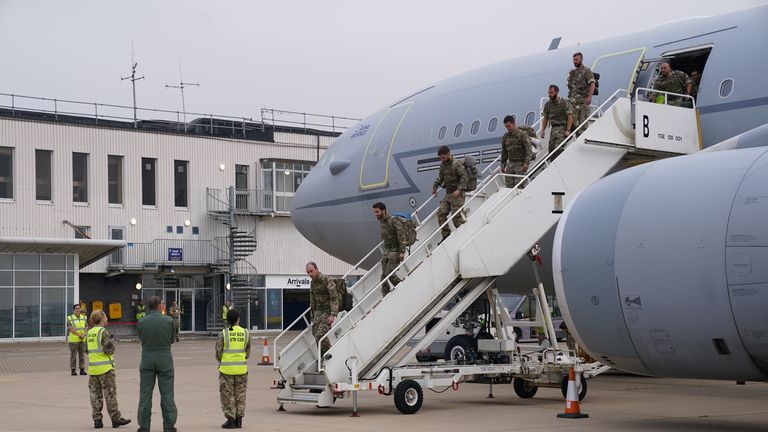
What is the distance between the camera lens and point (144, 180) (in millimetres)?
51938

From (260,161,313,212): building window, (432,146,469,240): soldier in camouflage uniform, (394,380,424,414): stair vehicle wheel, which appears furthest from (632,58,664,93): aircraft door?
(260,161,313,212): building window

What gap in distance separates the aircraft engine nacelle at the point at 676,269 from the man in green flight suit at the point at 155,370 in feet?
15.3

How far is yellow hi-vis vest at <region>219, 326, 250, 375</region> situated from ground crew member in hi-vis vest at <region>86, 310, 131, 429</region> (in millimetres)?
1572

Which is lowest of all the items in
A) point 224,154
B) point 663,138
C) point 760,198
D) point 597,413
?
point 597,413

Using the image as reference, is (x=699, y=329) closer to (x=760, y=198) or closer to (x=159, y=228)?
(x=760, y=198)

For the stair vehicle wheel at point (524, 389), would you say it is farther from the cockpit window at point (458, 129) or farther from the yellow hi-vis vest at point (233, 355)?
the yellow hi-vis vest at point (233, 355)

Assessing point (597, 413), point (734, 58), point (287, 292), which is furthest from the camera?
point (287, 292)

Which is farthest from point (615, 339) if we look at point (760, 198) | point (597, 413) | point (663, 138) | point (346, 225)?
point (346, 225)

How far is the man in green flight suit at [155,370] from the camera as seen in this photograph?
13.1 meters

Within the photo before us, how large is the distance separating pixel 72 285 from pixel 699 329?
3888 centimetres

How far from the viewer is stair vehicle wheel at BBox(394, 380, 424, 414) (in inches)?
598

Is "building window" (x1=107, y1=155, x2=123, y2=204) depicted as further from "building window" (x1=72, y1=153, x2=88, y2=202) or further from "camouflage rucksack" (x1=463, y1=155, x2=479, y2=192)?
"camouflage rucksack" (x1=463, y1=155, x2=479, y2=192)

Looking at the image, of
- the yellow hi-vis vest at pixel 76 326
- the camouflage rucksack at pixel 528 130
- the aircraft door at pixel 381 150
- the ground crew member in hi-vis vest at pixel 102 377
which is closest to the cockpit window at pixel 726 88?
the camouflage rucksack at pixel 528 130

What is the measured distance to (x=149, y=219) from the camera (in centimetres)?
5197
